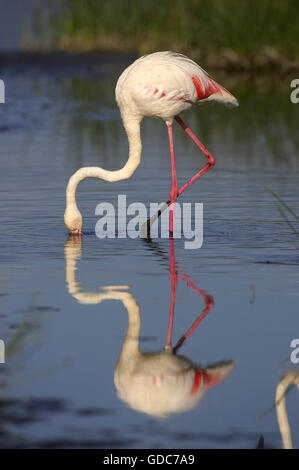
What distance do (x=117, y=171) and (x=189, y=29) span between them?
17584mm

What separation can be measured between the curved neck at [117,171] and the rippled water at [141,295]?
32 cm

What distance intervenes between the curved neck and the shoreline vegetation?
1462 centimetres

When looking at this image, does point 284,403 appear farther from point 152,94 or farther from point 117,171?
point 152,94

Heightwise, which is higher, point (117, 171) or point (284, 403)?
point (117, 171)

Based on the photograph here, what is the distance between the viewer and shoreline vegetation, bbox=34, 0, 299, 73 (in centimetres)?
2356

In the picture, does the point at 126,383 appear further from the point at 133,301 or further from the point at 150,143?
the point at 150,143

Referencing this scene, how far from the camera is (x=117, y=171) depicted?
864 centimetres

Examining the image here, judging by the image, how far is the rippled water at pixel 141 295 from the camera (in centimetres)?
405

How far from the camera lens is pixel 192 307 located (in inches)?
226

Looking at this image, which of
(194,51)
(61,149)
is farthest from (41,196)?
(194,51)

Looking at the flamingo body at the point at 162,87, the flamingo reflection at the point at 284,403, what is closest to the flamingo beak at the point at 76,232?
the flamingo body at the point at 162,87

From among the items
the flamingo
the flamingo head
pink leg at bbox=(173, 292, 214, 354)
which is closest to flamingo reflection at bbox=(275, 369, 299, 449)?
pink leg at bbox=(173, 292, 214, 354)

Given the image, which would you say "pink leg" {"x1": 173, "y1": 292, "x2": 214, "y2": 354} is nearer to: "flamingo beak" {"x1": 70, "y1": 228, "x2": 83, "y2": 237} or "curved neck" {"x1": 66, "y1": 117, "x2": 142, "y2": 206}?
"flamingo beak" {"x1": 70, "y1": 228, "x2": 83, "y2": 237}

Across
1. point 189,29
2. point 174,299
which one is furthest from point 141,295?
point 189,29
